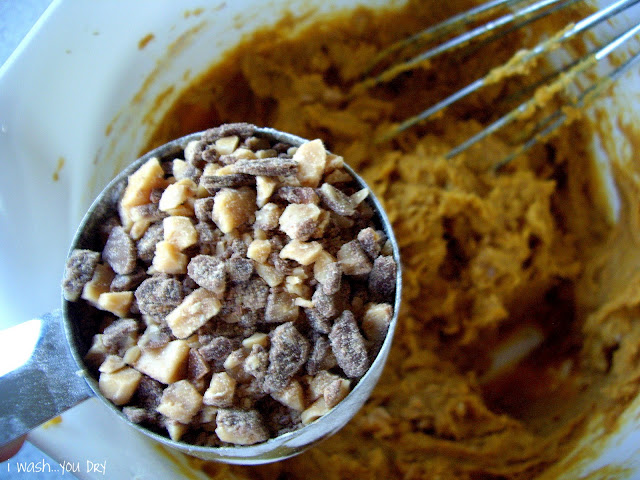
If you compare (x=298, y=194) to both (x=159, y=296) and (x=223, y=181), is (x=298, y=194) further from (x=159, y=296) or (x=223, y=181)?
(x=159, y=296)

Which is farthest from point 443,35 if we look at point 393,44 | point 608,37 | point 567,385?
point 567,385

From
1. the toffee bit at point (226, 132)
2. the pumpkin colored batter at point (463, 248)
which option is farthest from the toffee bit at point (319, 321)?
the pumpkin colored batter at point (463, 248)

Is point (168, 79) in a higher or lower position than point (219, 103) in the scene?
higher

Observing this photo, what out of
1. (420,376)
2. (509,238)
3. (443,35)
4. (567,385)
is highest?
(443,35)

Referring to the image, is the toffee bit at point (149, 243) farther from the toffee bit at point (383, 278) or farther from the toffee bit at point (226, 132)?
the toffee bit at point (383, 278)

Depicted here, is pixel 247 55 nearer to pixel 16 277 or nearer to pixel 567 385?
pixel 16 277

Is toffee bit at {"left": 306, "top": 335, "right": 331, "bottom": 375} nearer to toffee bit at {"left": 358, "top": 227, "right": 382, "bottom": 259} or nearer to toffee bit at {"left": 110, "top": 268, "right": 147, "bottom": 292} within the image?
toffee bit at {"left": 358, "top": 227, "right": 382, "bottom": 259}
